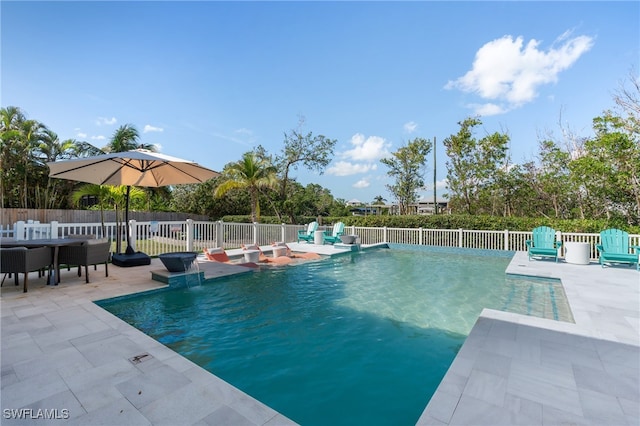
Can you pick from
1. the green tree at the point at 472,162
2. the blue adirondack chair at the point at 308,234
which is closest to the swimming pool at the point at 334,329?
the blue adirondack chair at the point at 308,234

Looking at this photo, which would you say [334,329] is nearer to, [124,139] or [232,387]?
[232,387]

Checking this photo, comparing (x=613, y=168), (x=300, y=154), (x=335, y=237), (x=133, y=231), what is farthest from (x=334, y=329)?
(x=300, y=154)

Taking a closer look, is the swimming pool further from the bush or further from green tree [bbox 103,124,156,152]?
green tree [bbox 103,124,156,152]

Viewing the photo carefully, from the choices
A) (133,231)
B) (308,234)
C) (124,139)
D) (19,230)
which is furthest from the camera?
(124,139)

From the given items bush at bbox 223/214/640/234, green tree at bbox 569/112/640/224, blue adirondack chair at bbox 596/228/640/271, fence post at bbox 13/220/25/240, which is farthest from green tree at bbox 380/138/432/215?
fence post at bbox 13/220/25/240

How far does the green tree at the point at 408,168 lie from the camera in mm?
18406

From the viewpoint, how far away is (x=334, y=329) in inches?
149

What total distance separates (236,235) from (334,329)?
765cm

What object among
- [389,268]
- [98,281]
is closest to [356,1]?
[389,268]

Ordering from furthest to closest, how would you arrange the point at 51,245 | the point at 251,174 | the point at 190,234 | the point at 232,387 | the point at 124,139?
the point at 124,139, the point at 251,174, the point at 190,234, the point at 51,245, the point at 232,387

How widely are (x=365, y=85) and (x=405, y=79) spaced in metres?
1.78

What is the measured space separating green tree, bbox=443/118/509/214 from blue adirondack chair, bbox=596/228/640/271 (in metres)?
7.81

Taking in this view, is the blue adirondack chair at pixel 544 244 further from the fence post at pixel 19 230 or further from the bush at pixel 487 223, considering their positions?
the fence post at pixel 19 230

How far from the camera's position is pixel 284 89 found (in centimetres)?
1316
